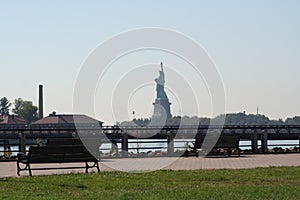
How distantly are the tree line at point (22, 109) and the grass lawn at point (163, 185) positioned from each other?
117004 mm

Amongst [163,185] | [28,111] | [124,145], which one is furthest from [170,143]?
[28,111]

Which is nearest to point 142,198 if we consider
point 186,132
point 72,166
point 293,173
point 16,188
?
point 16,188

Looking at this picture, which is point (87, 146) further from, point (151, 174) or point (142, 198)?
point (142, 198)

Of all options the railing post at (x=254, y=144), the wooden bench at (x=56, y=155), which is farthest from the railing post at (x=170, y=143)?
the wooden bench at (x=56, y=155)

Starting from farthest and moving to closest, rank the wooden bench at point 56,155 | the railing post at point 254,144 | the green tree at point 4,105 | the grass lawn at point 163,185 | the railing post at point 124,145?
1. the green tree at point 4,105
2. the railing post at point 254,144
3. the railing post at point 124,145
4. the wooden bench at point 56,155
5. the grass lawn at point 163,185

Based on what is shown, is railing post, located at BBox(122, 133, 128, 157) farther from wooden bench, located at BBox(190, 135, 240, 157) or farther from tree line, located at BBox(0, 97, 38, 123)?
tree line, located at BBox(0, 97, 38, 123)

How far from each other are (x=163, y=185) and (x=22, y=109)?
13021 centimetres

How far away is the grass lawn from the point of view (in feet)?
42.1

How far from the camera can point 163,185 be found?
14.7 metres

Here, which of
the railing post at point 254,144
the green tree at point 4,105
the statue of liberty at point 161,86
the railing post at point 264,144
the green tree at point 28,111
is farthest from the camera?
the green tree at point 4,105

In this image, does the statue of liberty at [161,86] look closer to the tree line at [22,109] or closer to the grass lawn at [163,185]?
the grass lawn at [163,185]

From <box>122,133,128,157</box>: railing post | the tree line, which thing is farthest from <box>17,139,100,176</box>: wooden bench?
the tree line

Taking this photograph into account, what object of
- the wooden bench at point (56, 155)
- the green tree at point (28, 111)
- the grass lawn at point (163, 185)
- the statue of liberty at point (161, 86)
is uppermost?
the green tree at point (28, 111)

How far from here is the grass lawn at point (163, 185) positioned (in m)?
12.8
